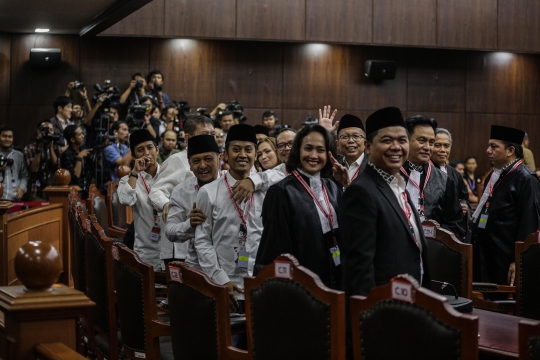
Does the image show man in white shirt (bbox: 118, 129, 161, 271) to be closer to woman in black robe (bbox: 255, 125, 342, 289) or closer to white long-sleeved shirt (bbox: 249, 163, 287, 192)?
white long-sleeved shirt (bbox: 249, 163, 287, 192)

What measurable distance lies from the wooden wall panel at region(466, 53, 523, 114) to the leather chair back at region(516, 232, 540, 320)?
359 inches

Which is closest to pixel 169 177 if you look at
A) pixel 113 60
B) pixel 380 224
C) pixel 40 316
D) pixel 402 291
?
pixel 380 224

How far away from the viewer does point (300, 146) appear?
3.28 metres

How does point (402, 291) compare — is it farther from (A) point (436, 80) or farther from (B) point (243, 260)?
(A) point (436, 80)

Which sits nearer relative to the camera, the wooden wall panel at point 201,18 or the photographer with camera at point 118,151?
the photographer with camera at point 118,151

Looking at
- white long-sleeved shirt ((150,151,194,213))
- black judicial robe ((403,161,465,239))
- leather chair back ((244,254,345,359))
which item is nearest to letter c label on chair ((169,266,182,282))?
leather chair back ((244,254,345,359))

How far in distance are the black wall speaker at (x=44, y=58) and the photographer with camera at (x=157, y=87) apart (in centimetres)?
140

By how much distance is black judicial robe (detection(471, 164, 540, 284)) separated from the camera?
4.71 m

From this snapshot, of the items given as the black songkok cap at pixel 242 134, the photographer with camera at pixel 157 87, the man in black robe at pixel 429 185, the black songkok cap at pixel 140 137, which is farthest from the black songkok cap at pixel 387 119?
the photographer with camera at pixel 157 87

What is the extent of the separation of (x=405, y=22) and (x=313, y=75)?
1520 millimetres

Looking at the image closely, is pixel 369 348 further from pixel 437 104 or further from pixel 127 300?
pixel 437 104

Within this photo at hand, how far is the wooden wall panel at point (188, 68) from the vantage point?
11.2m

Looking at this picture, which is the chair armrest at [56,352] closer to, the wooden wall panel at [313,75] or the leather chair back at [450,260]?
the leather chair back at [450,260]

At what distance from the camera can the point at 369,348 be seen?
2139mm
